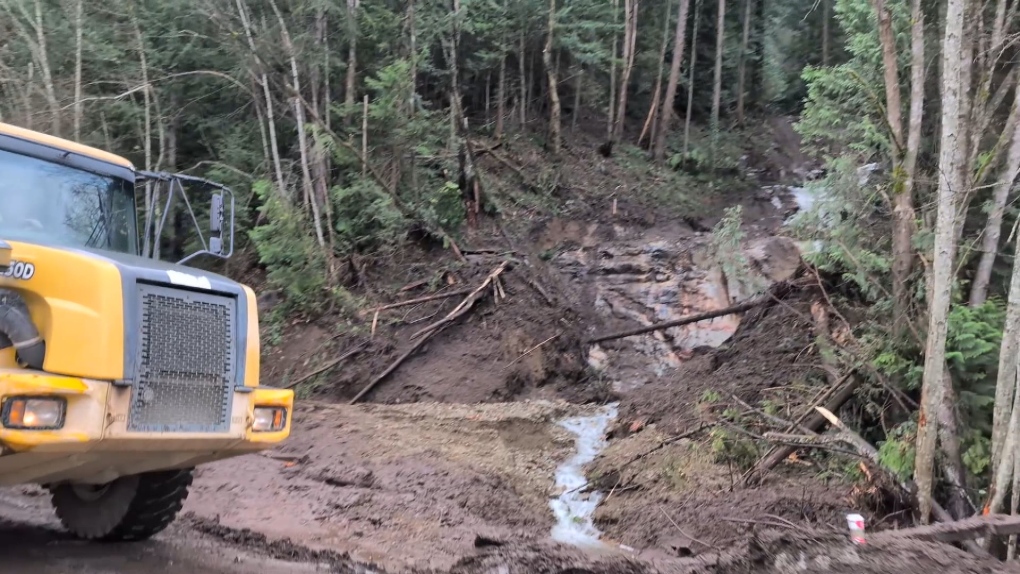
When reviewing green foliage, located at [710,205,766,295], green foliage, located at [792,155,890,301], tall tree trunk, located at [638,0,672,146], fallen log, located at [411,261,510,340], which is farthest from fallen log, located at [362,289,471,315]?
tall tree trunk, located at [638,0,672,146]

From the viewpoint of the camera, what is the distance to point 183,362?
15.4 ft

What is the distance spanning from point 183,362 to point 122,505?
156 cm

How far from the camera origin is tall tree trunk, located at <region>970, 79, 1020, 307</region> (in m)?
7.37

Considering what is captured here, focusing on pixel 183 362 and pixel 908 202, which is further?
pixel 908 202

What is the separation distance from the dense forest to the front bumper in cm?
228

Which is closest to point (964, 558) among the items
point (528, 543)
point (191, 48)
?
point (528, 543)

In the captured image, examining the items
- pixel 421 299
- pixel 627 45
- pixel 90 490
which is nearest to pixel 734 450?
pixel 90 490

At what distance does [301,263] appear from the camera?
1617cm

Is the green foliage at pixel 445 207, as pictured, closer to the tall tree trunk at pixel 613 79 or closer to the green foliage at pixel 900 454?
the tall tree trunk at pixel 613 79

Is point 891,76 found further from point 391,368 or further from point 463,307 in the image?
point 391,368

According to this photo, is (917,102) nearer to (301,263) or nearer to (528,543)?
(528,543)

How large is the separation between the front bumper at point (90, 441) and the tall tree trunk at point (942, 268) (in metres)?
5.58

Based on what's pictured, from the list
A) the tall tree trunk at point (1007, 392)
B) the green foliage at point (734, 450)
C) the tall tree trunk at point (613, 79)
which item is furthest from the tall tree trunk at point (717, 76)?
the tall tree trunk at point (1007, 392)

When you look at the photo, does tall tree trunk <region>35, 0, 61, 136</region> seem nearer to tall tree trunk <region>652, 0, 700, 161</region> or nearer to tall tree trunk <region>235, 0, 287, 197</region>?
tall tree trunk <region>235, 0, 287, 197</region>
